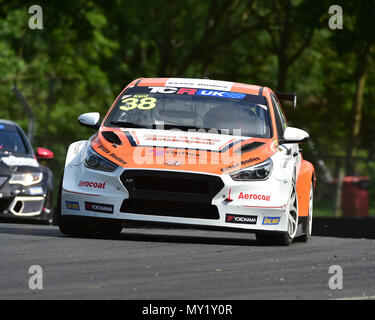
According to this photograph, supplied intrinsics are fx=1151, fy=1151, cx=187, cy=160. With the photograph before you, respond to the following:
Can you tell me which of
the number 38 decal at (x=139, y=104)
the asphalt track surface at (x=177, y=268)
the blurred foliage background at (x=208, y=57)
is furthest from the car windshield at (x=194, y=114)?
the blurred foliage background at (x=208, y=57)

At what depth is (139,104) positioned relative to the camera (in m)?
12.7

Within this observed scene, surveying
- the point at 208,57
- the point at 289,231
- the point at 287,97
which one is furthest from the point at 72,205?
the point at 208,57

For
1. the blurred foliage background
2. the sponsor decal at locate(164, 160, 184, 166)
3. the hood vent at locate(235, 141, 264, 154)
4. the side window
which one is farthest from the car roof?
the blurred foliage background

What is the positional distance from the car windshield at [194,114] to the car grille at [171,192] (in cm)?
99

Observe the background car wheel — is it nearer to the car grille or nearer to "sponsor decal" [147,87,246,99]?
the car grille

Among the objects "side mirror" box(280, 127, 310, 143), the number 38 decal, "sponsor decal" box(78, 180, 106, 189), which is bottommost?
"sponsor decal" box(78, 180, 106, 189)

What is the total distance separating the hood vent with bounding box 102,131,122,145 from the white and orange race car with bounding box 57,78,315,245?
14mm

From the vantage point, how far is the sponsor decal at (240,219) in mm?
11461

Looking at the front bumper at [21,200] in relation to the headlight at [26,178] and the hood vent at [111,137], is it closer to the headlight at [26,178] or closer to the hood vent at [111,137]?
the headlight at [26,178]

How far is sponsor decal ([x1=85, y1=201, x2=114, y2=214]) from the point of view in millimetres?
11523

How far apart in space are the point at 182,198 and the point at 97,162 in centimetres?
98

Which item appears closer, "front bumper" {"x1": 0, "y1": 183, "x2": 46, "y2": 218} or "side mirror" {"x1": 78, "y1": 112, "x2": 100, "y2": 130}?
"side mirror" {"x1": 78, "y1": 112, "x2": 100, "y2": 130}

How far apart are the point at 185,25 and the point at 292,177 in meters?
29.2

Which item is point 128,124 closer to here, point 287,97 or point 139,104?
point 139,104
